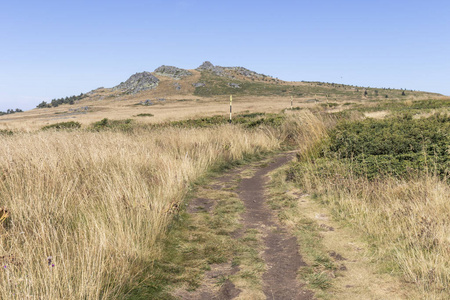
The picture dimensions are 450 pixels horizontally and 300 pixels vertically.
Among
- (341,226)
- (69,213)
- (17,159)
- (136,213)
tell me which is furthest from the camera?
(17,159)

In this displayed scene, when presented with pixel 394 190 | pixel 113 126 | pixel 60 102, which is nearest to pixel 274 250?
pixel 394 190

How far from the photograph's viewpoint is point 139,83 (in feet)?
420

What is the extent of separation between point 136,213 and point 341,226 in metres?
3.38

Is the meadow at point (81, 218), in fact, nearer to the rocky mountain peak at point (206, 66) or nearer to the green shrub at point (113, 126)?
the green shrub at point (113, 126)

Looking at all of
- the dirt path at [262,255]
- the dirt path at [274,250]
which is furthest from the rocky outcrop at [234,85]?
the dirt path at [274,250]

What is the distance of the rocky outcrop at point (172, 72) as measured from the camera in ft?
448

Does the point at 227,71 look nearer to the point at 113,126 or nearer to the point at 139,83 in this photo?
the point at 139,83

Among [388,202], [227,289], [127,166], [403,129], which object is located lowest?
[227,289]

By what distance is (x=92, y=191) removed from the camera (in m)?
5.74

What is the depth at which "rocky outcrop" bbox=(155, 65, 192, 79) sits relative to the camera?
→ 137 meters

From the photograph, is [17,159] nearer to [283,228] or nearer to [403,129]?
[283,228]

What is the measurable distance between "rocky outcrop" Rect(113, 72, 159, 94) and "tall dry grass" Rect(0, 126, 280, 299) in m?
115

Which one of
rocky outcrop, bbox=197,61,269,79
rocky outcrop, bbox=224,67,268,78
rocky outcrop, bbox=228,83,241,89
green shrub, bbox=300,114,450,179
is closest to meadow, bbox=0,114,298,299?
green shrub, bbox=300,114,450,179

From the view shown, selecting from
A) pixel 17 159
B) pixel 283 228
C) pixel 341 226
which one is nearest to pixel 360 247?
pixel 341 226
